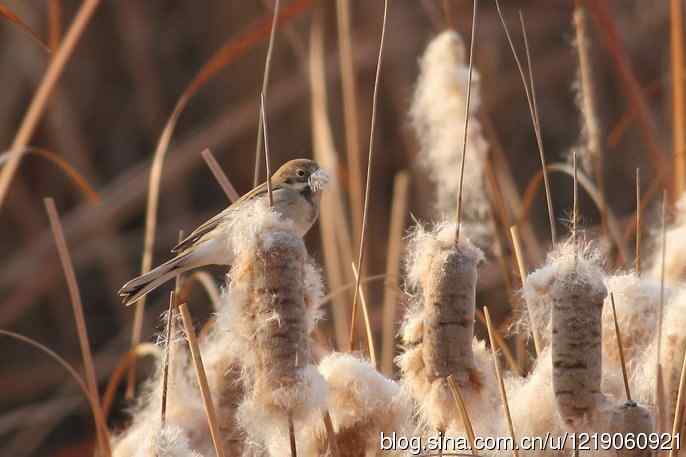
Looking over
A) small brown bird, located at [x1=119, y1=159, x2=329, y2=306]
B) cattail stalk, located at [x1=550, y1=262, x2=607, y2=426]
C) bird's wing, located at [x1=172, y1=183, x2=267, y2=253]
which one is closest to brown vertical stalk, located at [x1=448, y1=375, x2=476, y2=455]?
cattail stalk, located at [x1=550, y1=262, x2=607, y2=426]

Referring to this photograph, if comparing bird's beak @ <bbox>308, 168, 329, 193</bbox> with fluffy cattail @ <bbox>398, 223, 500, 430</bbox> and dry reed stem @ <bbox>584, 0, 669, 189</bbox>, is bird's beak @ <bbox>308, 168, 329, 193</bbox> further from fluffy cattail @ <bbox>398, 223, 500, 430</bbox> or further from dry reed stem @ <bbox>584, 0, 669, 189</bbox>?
dry reed stem @ <bbox>584, 0, 669, 189</bbox>

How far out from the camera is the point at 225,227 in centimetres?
189

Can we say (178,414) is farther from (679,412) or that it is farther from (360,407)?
(679,412)

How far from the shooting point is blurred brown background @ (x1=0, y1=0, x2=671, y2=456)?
166 inches

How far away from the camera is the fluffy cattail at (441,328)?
56.3 inches

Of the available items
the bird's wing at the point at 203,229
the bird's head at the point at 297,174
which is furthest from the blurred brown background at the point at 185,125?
the bird's wing at the point at 203,229

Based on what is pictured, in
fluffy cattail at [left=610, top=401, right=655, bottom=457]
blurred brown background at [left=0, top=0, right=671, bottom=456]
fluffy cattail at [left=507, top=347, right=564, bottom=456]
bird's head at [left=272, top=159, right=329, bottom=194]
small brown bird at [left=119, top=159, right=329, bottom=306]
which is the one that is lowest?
fluffy cattail at [left=610, top=401, right=655, bottom=457]

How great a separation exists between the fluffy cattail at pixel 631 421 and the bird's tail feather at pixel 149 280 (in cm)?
85

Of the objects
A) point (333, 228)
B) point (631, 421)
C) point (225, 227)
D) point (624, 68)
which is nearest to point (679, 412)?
point (631, 421)

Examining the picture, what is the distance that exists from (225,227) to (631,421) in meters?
0.80

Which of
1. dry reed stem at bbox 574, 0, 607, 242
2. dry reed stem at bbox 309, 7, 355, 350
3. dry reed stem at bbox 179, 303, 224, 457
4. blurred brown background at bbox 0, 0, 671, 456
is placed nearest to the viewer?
dry reed stem at bbox 179, 303, 224, 457

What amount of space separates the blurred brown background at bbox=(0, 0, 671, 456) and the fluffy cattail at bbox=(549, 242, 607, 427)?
2.56m

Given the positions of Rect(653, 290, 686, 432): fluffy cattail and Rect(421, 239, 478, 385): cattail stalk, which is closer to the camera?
Rect(421, 239, 478, 385): cattail stalk

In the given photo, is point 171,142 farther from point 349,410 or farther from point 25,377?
point 349,410
